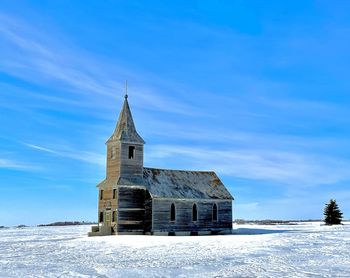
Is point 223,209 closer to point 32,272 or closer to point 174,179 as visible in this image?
point 174,179

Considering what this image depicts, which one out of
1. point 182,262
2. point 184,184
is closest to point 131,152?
point 184,184

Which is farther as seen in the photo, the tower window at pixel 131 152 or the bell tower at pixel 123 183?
the tower window at pixel 131 152

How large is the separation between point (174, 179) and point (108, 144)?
302 inches

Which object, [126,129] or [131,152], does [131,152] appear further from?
[126,129]

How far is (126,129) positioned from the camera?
4847cm

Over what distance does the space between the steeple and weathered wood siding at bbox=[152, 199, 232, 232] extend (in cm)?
655

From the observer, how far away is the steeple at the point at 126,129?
4803cm

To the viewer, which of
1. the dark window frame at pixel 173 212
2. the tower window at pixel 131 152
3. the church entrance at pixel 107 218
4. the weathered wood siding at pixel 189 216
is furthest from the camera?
the tower window at pixel 131 152

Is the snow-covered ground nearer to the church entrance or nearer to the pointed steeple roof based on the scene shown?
the church entrance

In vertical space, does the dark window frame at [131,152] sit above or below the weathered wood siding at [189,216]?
above

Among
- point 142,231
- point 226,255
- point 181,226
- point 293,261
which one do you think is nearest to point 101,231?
point 142,231

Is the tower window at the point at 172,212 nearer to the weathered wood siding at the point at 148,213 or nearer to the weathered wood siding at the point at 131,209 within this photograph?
the weathered wood siding at the point at 148,213

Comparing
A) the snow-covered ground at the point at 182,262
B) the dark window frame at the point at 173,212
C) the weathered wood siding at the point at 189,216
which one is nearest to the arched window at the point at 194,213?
the weathered wood siding at the point at 189,216

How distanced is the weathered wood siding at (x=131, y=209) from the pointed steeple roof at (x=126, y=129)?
16.0 ft
